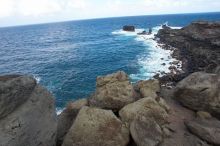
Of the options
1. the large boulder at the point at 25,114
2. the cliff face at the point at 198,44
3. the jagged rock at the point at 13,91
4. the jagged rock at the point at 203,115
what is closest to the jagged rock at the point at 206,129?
the jagged rock at the point at 203,115

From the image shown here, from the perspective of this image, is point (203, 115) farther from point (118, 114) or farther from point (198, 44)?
point (198, 44)

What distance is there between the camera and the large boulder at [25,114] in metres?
12.7

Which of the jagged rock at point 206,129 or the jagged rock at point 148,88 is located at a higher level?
the jagged rock at point 148,88

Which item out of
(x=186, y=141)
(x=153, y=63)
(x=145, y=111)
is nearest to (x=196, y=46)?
(x=153, y=63)

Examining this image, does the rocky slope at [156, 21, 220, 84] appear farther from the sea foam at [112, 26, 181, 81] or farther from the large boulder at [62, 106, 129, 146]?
the large boulder at [62, 106, 129, 146]

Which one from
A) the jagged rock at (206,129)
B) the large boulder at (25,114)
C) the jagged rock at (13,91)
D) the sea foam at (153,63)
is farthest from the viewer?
the sea foam at (153,63)

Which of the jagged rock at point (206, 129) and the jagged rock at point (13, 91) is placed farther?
the jagged rock at point (206, 129)

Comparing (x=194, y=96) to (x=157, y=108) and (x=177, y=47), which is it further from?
(x=177, y=47)

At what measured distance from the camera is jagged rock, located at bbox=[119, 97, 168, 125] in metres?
17.9

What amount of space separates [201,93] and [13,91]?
39.6 feet

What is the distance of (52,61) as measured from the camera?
72312mm

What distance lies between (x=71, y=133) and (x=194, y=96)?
859 cm

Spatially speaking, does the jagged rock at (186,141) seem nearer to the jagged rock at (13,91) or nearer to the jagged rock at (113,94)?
the jagged rock at (113,94)

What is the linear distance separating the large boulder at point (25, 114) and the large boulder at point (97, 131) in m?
1.34
